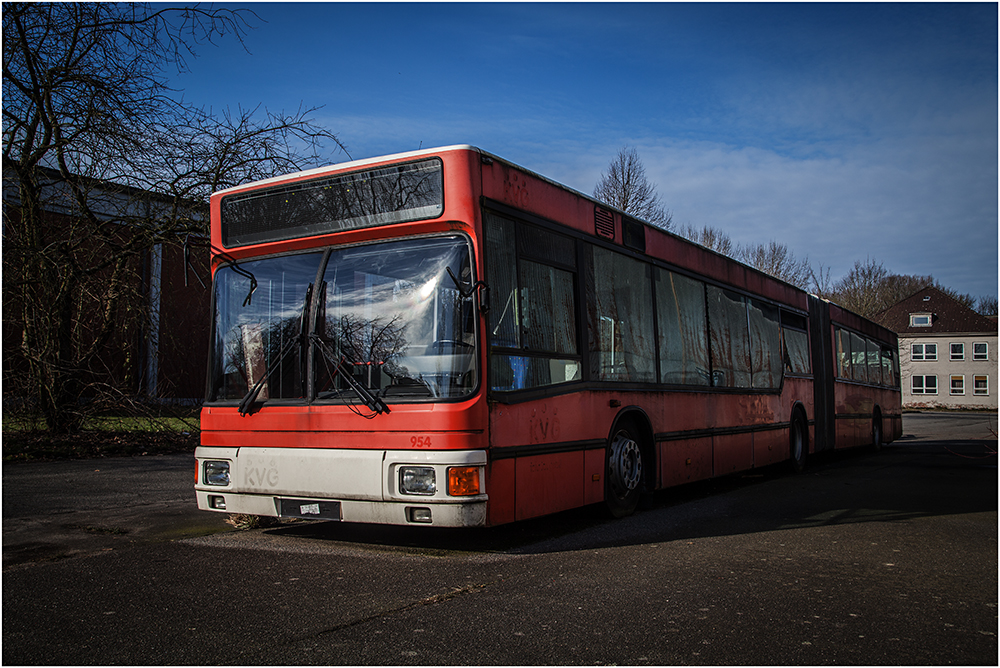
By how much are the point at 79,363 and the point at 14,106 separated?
399 cm

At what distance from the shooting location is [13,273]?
1223 cm

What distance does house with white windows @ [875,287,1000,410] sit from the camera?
6994 cm

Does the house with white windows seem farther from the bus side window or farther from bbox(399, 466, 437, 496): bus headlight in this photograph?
bbox(399, 466, 437, 496): bus headlight

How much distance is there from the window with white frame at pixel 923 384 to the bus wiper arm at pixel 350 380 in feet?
250

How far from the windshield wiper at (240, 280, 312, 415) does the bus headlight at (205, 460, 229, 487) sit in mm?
480

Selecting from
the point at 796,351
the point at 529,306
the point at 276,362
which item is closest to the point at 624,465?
the point at 529,306

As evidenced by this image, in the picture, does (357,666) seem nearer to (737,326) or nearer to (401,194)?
(401,194)

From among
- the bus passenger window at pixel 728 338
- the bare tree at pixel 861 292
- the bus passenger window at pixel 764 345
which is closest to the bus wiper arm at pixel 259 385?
the bus passenger window at pixel 728 338

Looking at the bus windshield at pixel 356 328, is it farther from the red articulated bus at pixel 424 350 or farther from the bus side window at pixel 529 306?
the bus side window at pixel 529 306

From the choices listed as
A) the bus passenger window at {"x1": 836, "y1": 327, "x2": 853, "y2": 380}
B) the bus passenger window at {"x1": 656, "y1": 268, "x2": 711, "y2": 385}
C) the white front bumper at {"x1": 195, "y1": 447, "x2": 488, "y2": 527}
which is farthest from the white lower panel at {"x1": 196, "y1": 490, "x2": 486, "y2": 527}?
the bus passenger window at {"x1": 836, "y1": 327, "x2": 853, "y2": 380}

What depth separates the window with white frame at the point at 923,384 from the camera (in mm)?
71438

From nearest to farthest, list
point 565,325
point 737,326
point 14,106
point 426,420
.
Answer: point 426,420 → point 565,325 → point 737,326 → point 14,106

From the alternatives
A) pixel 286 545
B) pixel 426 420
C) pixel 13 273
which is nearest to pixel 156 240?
pixel 13 273

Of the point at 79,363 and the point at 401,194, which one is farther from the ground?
the point at 401,194
